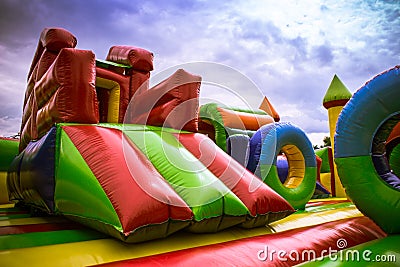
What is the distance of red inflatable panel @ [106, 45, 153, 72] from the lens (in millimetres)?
2357

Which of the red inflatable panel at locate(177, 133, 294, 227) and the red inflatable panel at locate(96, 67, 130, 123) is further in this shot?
the red inflatable panel at locate(96, 67, 130, 123)

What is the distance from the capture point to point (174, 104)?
5.45 feet

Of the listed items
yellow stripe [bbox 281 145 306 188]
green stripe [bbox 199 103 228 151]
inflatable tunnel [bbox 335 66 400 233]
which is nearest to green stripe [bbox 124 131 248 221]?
inflatable tunnel [bbox 335 66 400 233]

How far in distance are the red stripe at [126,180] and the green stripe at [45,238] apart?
0.22 metres

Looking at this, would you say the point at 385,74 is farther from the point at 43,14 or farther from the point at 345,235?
the point at 43,14

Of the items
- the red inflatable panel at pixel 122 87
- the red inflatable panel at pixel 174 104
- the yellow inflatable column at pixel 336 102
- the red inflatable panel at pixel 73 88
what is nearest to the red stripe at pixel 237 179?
the red inflatable panel at pixel 174 104

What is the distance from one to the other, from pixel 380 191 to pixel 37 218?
1697 millimetres

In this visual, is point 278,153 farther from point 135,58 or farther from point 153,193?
point 153,193

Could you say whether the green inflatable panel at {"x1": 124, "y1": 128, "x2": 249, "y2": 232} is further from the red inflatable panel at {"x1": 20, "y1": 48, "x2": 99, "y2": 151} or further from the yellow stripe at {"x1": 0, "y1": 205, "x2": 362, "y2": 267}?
the red inflatable panel at {"x1": 20, "y1": 48, "x2": 99, "y2": 151}

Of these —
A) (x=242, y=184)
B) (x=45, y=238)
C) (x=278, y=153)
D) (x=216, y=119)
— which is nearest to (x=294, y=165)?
(x=278, y=153)

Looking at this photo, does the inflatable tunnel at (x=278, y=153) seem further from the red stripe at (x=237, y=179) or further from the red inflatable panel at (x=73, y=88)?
the red inflatable panel at (x=73, y=88)

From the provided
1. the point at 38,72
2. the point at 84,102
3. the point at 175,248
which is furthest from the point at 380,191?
the point at 38,72

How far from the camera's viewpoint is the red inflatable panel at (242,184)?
138 centimetres

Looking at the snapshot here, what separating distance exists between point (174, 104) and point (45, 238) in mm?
872
